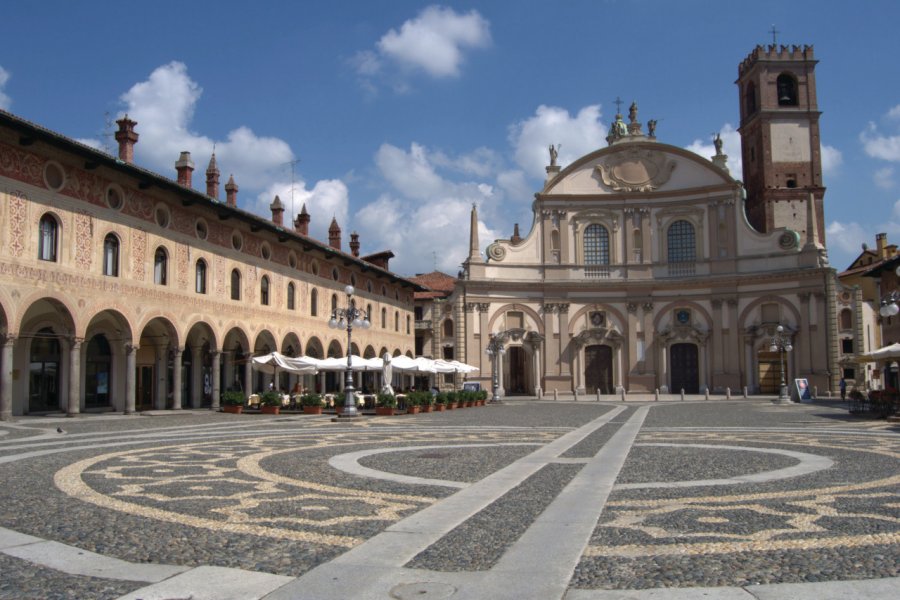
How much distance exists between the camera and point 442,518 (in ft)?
25.0

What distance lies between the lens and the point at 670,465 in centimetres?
1201

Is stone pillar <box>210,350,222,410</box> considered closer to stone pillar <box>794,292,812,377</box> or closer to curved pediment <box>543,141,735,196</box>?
curved pediment <box>543,141,735,196</box>

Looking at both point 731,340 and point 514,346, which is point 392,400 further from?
point 731,340

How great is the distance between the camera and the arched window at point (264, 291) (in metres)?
37.1

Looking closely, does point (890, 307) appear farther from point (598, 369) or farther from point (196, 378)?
point (598, 369)

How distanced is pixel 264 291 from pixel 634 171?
31084mm

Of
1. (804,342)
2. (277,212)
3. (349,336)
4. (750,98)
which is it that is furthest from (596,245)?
(349,336)

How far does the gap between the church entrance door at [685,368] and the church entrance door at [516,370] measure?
10547mm

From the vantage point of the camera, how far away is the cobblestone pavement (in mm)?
5453

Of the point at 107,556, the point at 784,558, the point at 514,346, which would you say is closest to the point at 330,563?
the point at 107,556

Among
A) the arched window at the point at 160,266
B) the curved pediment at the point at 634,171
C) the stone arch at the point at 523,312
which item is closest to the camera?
the arched window at the point at 160,266

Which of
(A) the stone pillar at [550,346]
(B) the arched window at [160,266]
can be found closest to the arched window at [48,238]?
(B) the arched window at [160,266]

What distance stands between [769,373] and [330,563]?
5223cm

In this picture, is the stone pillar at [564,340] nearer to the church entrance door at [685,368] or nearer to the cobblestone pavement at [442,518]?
the church entrance door at [685,368]
